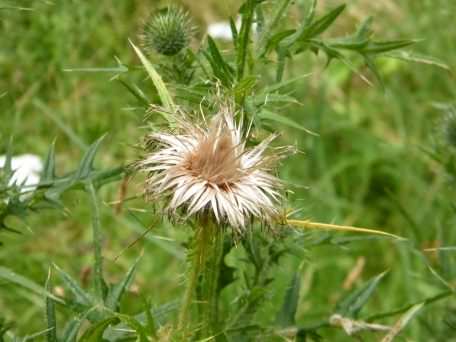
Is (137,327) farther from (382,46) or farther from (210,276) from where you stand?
(382,46)

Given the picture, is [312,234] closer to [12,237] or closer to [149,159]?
[149,159]

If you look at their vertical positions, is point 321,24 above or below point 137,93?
above

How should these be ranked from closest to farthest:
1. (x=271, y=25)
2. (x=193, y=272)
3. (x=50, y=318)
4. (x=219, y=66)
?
1. (x=193, y=272)
2. (x=50, y=318)
3. (x=219, y=66)
4. (x=271, y=25)

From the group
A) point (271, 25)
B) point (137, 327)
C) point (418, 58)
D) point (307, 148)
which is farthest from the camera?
point (307, 148)

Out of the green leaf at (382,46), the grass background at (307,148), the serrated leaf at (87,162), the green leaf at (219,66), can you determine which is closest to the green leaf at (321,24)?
the green leaf at (382,46)

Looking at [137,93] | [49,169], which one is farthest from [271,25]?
[49,169]

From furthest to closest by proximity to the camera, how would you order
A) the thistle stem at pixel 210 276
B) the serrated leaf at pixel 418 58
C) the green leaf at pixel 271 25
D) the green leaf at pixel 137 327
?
the serrated leaf at pixel 418 58
the green leaf at pixel 271 25
the thistle stem at pixel 210 276
the green leaf at pixel 137 327

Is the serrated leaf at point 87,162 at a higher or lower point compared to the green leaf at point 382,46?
lower

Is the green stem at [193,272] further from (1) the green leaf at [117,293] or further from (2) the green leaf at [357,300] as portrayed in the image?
(2) the green leaf at [357,300]

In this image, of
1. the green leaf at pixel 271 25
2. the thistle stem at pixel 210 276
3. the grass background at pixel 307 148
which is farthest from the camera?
the grass background at pixel 307 148
